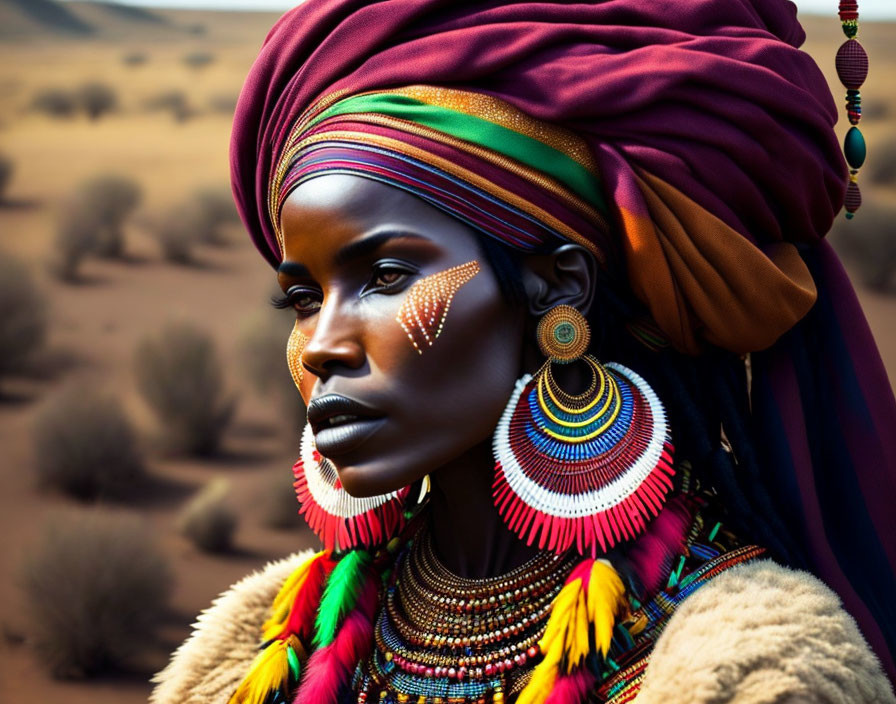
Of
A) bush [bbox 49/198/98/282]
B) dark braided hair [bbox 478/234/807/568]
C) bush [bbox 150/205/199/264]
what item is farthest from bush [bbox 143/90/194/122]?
dark braided hair [bbox 478/234/807/568]

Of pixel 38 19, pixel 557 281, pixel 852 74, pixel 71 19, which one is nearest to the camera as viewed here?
pixel 557 281

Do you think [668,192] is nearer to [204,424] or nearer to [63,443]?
[63,443]

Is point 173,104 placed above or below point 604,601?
below

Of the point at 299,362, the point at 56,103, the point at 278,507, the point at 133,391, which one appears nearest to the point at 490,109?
the point at 299,362

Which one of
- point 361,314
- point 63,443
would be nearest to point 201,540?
point 63,443

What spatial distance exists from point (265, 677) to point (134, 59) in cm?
4456

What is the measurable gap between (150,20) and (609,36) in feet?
201


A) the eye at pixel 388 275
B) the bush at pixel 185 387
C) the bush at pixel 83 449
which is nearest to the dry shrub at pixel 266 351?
the bush at pixel 185 387

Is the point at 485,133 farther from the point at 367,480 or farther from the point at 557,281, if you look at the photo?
the point at 367,480

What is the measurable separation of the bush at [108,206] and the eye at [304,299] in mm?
18435

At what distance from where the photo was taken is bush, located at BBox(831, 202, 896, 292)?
54.7 feet

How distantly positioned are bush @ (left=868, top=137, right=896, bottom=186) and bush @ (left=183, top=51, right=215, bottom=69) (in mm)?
29078

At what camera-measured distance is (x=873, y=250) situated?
16.7 m

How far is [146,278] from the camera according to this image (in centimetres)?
1877
